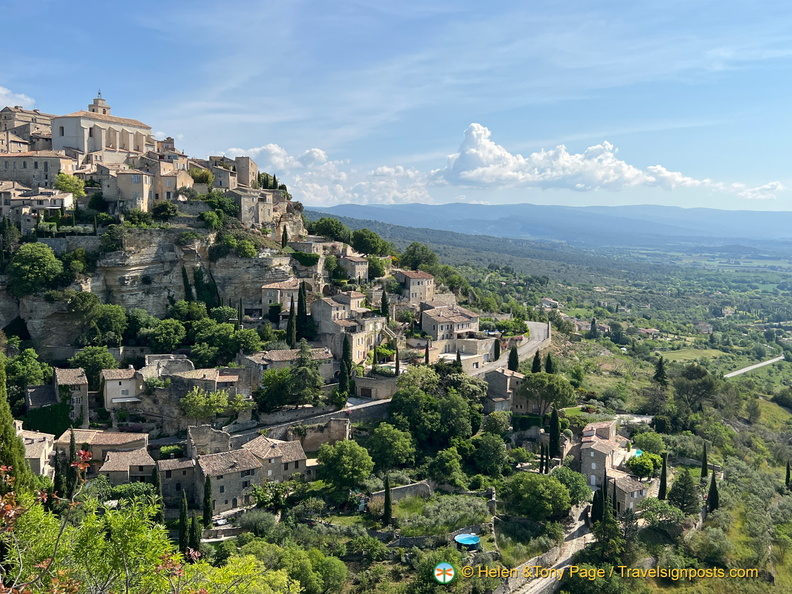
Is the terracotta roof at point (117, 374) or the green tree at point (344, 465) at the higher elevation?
the terracotta roof at point (117, 374)

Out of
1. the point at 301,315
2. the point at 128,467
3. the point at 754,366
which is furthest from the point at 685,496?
the point at 754,366

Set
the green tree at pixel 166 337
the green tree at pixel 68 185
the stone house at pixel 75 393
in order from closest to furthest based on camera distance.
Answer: the stone house at pixel 75 393 → the green tree at pixel 166 337 → the green tree at pixel 68 185

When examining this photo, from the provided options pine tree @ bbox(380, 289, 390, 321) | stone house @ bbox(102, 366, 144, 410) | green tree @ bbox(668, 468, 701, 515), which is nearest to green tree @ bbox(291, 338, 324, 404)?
stone house @ bbox(102, 366, 144, 410)

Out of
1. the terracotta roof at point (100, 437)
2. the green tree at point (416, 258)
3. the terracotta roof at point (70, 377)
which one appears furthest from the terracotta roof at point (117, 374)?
the green tree at point (416, 258)

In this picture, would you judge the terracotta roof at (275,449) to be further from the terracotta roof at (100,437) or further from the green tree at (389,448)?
the terracotta roof at (100,437)

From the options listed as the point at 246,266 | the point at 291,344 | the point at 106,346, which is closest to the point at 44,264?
the point at 106,346

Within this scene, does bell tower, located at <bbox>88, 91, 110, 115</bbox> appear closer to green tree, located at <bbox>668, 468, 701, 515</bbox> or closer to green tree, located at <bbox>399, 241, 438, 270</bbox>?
green tree, located at <bbox>399, 241, 438, 270</bbox>
